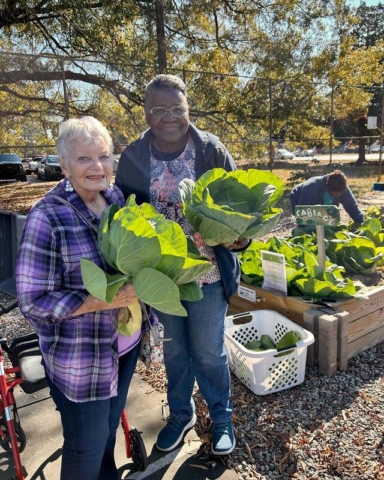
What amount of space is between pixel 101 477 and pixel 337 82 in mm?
13650

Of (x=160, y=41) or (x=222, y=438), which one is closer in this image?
(x=222, y=438)

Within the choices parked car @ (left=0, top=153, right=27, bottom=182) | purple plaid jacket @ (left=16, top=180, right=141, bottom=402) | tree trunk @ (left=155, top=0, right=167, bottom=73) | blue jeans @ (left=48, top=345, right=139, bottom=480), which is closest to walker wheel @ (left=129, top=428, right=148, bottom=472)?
blue jeans @ (left=48, top=345, right=139, bottom=480)

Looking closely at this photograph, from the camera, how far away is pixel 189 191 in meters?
1.72

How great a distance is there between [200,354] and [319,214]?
4.48ft

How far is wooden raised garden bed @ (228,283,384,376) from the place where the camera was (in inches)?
111

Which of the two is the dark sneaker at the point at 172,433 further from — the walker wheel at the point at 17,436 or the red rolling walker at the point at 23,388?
the walker wheel at the point at 17,436

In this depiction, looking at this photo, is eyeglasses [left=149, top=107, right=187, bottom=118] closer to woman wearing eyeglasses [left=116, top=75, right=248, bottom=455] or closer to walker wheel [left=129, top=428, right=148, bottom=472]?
woman wearing eyeglasses [left=116, top=75, right=248, bottom=455]

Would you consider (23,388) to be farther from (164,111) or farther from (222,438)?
(164,111)

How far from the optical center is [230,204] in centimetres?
170

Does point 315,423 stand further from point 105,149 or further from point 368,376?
point 105,149

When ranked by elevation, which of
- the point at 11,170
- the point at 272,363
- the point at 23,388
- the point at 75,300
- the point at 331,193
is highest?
the point at 75,300

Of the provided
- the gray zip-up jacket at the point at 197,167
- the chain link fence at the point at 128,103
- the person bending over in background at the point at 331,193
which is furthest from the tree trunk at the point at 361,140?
the gray zip-up jacket at the point at 197,167

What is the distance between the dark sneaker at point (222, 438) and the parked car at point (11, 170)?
18.0 m

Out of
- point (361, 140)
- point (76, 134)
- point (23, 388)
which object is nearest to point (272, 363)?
point (23, 388)
